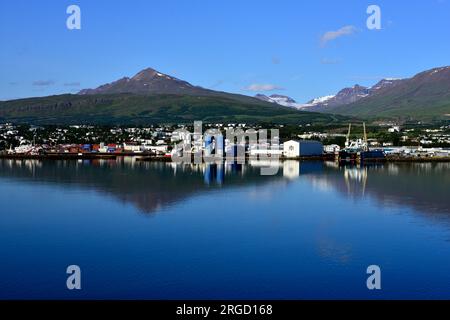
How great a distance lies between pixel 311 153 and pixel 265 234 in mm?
12337

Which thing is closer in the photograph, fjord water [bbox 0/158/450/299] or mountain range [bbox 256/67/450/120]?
fjord water [bbox 0/158/450/299]

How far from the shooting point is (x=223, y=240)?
5.01 metres

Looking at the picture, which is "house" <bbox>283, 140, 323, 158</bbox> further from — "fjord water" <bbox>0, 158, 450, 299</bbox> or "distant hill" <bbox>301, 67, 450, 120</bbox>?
"distant hill" <bbox>301, 67, 450, 120</bbox>

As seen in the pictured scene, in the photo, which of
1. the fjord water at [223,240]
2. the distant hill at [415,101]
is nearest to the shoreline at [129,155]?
the fjord water at [223,240]

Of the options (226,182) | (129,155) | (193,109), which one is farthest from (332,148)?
(193,109)

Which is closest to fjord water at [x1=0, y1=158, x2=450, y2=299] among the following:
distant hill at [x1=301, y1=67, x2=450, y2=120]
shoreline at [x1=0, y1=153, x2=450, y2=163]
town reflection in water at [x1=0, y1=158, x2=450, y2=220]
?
town reflection in water at [x1=0, y1=158, x2=450, y2=220]

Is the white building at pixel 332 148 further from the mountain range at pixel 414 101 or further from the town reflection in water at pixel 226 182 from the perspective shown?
the mountain range at pixel 414 101

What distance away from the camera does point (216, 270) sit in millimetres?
4031

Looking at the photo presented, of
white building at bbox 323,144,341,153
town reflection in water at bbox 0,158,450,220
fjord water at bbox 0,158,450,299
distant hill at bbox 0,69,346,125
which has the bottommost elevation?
fjord water at bbox 0,158,450,299

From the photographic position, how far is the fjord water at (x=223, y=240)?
12.1ft

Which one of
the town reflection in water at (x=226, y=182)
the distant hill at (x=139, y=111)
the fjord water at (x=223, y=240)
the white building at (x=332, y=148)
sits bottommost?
the fjord water at (x=223, y=240)

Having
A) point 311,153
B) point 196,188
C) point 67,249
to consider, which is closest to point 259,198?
point 196,188

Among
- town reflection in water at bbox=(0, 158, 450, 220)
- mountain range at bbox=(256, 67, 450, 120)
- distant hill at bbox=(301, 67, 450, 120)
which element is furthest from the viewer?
distant hill at bbox=(301, 67, 450, 120)

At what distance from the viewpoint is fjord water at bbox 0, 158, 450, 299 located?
3.70 m
